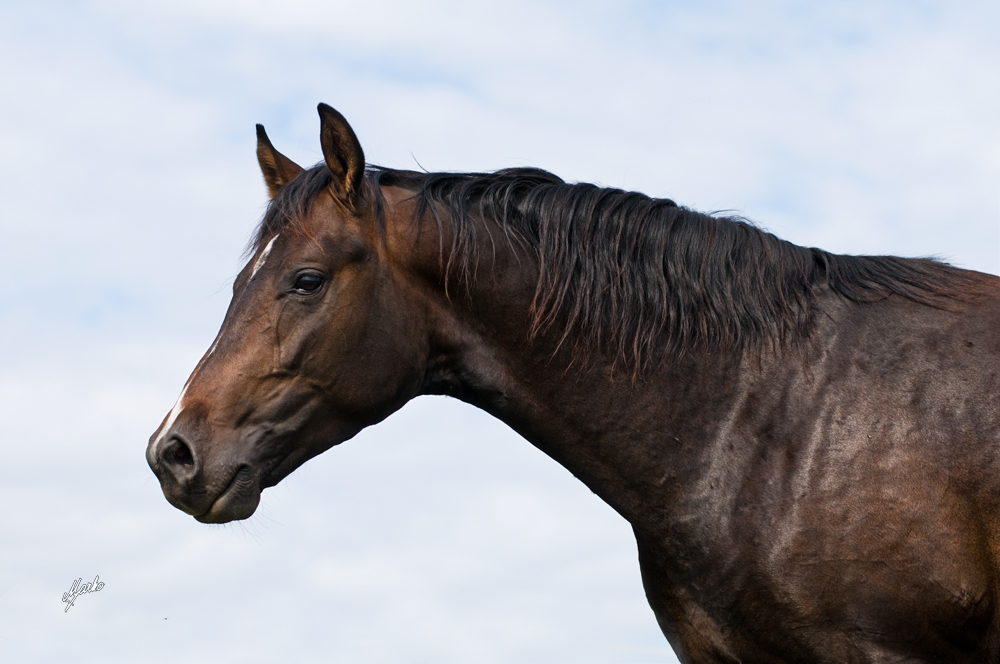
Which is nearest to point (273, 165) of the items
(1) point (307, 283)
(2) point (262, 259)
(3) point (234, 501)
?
(2) point (262, 259)

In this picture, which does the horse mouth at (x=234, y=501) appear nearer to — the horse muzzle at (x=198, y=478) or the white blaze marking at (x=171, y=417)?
the horse muzzle at (x=198, y=478)

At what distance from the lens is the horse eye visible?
4516mm

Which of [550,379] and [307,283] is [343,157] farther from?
[550,379]

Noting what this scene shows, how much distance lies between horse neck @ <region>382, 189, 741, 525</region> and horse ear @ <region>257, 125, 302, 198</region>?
1.05 m

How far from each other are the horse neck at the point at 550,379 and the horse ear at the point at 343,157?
0.93ft

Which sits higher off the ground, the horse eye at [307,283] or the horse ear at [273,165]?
the horse ear at [273,165]

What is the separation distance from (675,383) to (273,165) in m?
2.75

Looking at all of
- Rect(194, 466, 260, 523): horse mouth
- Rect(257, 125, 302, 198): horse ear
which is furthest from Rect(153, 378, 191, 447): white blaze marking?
Rect(257, 125, 302, 198): horse ear

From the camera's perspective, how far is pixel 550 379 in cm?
465

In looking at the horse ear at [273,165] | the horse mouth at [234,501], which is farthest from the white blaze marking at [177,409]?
the horse ear at [273,165]

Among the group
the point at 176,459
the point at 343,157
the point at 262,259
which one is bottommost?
the point at 176,459

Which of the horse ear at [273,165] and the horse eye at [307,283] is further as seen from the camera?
the horse ear at [273,165]

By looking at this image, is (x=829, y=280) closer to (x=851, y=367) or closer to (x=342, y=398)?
(x=851, y=367)

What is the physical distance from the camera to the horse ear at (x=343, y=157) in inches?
183
